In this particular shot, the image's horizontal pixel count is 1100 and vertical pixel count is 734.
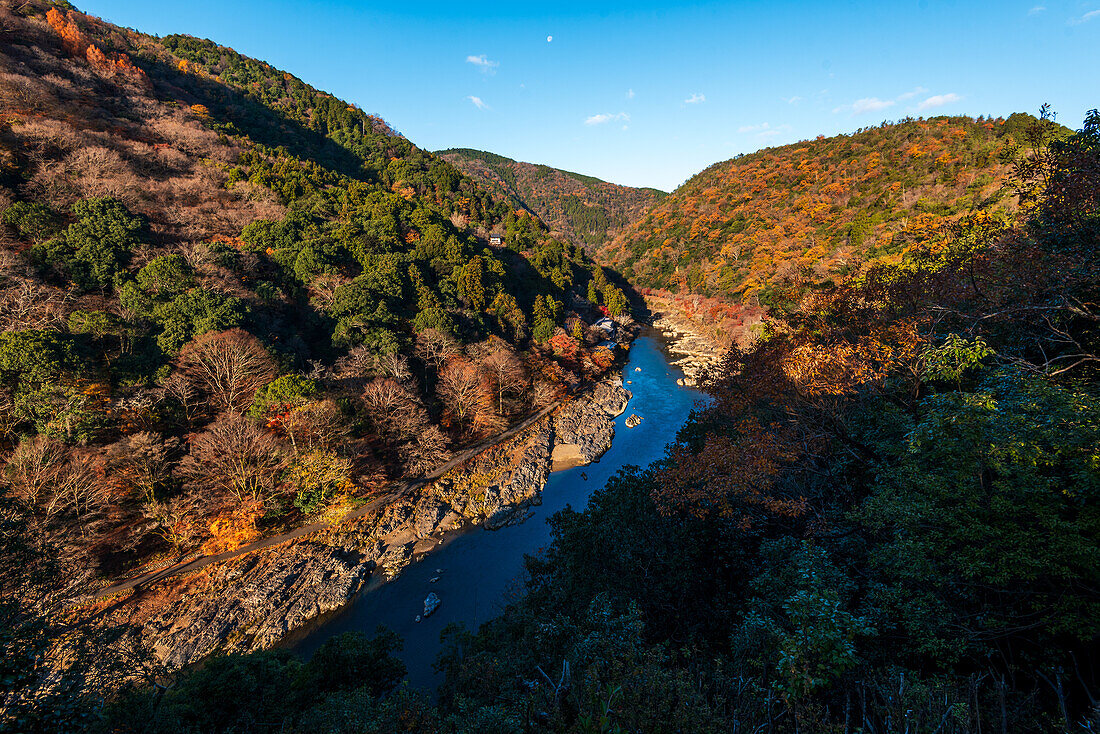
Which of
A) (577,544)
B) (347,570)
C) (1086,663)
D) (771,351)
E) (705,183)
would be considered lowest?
(347,570)

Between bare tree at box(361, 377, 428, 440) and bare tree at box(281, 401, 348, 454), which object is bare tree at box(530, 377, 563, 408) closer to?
bare tree at box(361, 377, 428, 440)

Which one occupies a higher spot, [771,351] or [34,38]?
[34,38]

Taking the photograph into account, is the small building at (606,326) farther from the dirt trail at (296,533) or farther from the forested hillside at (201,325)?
the dirt trail at (296,533)

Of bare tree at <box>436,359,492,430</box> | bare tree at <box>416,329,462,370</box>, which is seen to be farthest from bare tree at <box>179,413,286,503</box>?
bare tree at <box>416,329,462,370</box>

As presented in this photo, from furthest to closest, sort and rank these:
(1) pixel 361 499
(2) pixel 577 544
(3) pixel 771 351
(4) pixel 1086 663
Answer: (1) pixel 361 499
(3) pixel 771 351
(2) pixel 577 544
(4) pixel 1086 663

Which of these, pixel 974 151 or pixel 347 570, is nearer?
pixel 347 570

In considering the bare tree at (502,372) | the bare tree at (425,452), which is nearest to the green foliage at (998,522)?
the bare tree at (425,452)

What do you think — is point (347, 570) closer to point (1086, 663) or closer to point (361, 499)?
point (361, 499)

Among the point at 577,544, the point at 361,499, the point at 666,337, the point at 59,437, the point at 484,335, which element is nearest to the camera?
the point at 577,544

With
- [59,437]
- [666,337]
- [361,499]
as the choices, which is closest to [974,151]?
[666,337]
